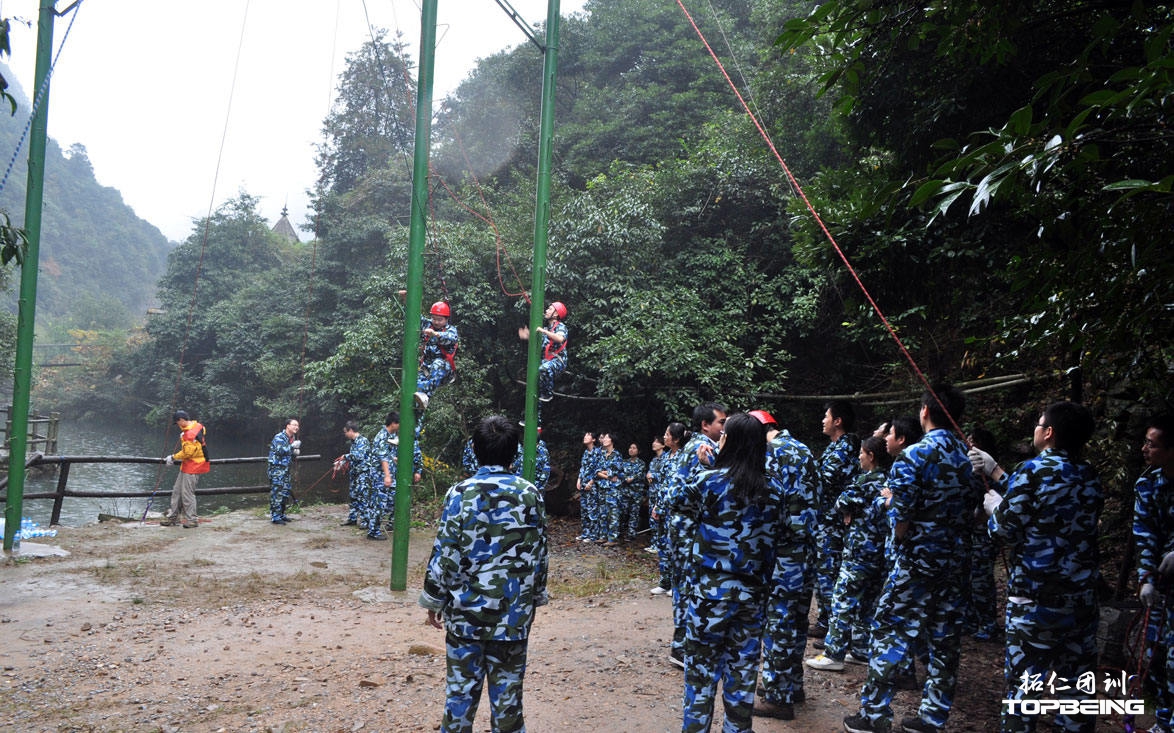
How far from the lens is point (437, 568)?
12.1 ft

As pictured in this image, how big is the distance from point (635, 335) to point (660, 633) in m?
7.26

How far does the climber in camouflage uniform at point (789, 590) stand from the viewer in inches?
185

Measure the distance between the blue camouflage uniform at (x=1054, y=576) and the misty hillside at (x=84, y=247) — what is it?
53.9 metres

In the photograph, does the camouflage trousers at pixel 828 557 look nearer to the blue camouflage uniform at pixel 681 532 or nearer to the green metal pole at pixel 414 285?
the blue camouflage uniform at pixel 681 532

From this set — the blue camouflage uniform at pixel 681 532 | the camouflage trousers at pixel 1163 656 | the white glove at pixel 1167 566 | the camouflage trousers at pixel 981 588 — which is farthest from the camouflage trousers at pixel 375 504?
the white glove at pixel 1167 566

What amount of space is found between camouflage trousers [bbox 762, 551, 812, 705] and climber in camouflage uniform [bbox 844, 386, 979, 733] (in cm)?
45

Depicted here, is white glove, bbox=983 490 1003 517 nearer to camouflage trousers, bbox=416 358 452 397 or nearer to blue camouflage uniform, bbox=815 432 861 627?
blue camouflage uniform, bbox=815 432 861 627

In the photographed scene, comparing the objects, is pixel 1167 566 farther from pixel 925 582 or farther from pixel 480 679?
pixel 480 679

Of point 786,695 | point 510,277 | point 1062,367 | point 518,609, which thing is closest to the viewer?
point 518,609

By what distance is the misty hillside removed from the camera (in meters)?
50.4

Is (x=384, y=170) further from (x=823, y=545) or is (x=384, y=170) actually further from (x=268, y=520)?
(x=823, y=545)

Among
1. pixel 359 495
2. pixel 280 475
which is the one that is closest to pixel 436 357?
pixel 359 495

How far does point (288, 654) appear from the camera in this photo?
5.89 m

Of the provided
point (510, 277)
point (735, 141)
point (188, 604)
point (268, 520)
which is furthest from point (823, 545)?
point (735, 141)
